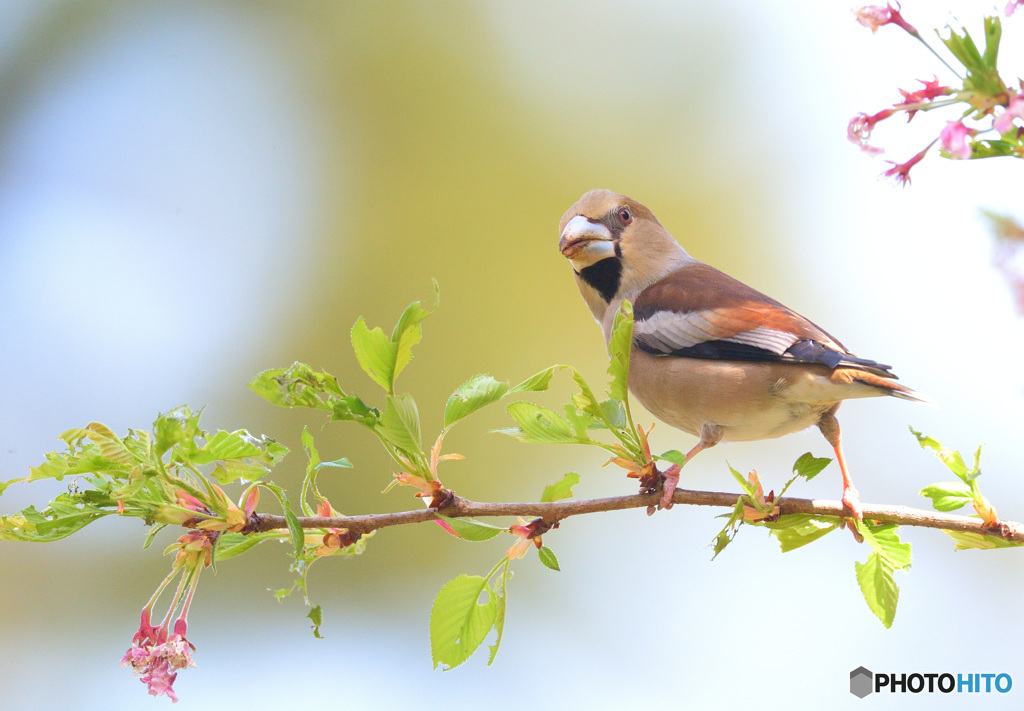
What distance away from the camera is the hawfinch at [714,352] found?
8.14ft

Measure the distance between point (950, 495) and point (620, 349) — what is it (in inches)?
38.0

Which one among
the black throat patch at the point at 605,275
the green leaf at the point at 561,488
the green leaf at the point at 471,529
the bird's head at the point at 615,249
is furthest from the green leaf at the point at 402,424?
the black throat patch at the point at 605,275

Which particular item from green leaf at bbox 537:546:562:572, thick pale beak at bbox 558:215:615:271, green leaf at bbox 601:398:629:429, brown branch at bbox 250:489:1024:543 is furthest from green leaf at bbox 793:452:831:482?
thick pale beak at bbox 558:215:615:271

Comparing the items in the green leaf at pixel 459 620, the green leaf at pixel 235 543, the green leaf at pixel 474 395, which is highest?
the green leaf at pixel 474 395

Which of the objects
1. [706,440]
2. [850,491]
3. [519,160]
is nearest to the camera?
[850,491]

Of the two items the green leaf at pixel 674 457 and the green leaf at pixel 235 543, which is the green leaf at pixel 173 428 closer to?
the green leaf at pixel 235 543

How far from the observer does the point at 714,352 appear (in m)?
2.71

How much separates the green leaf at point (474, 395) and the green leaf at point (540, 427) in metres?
0.06

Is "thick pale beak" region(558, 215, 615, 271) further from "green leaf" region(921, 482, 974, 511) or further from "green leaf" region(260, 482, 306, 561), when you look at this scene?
"green leaf" region(260, 482, 306, 561)

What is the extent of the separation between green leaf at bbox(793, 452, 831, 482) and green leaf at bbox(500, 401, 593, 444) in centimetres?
55

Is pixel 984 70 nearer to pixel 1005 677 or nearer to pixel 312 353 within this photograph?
pixel 1005 677

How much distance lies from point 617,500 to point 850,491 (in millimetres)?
821

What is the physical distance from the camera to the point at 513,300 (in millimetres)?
7832

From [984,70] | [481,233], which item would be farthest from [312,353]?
[984,70]
